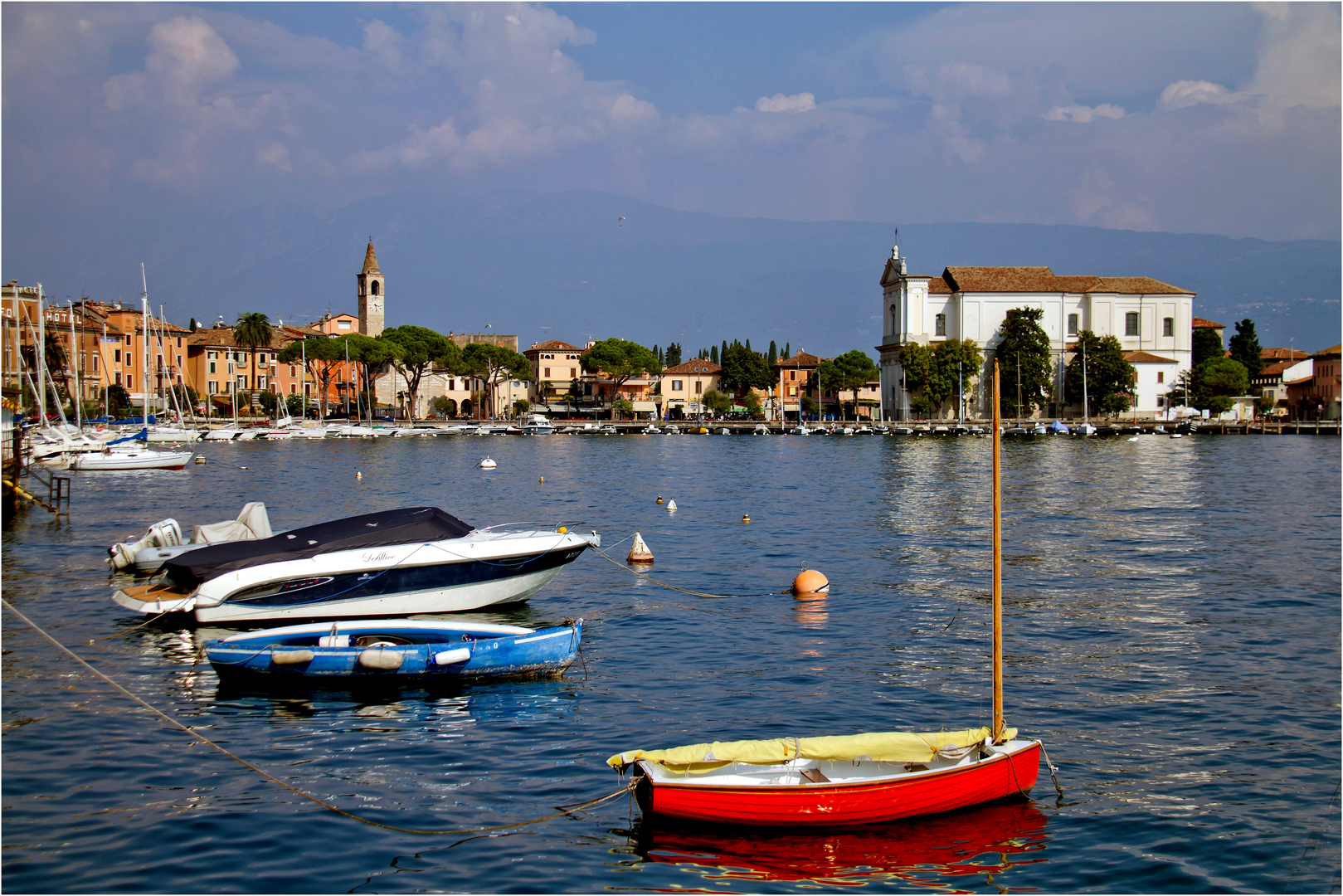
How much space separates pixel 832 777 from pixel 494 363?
115 metres

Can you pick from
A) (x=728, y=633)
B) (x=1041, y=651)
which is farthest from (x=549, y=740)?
(x=1041, y=651)

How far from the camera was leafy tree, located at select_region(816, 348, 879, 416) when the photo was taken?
5605 inches

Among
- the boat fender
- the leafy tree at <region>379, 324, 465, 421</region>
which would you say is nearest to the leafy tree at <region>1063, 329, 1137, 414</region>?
the leafy tree at <region>379, 324, 465, 421</region>

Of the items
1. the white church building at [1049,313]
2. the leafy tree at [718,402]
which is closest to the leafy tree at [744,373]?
the leafy tree at [718,402]

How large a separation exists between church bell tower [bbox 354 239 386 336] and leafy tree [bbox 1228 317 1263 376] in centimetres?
11364

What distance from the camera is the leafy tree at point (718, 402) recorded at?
142 m

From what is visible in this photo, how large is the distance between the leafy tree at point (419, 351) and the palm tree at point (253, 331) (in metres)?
12.0

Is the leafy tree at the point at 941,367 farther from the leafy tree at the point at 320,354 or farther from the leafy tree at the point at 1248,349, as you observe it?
the leafy tree at the point at 320,354

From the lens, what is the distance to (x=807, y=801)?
35.3 feet

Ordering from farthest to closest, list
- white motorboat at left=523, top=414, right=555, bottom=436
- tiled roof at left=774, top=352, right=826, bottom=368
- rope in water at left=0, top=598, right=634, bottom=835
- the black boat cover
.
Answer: tiled roof at left=774, top=352, right=826, bottom=368, white motorboat at left=523, top=414, right=555, bottom=436, the black boat cover, rope in water at left=0, top=598, right=634, bottom=835

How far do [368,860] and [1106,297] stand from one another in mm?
126163

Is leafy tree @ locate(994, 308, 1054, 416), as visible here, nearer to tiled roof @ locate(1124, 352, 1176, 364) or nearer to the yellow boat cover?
tiled roof @ locate(1124, 352, 1176, 364)

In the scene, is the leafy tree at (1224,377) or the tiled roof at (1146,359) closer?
the tiled roof at (1146,359)

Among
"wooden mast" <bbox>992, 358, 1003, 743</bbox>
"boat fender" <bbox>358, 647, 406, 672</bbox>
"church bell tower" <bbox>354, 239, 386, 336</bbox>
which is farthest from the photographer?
"church bell tower" <bbox>354, 239, 386, 336</bbox>
